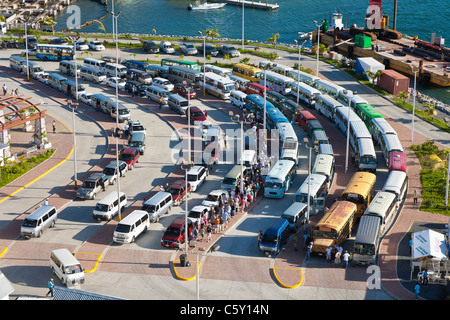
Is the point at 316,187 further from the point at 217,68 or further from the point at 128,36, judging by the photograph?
the point at 128,36

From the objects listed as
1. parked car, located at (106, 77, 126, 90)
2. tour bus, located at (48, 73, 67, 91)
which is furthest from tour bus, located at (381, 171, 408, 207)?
tour bus, located at (48, 73, 67, 91)

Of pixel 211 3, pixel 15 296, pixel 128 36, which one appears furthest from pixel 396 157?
pixel 211 3

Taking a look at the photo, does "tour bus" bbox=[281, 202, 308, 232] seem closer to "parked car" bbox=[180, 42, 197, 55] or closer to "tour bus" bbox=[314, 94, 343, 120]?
"tour bus" bbox=[314, 94, 343, 120]

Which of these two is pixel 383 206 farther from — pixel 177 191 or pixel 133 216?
pixel 133 216

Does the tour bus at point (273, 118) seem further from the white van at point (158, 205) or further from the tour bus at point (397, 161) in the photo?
the white van at point (158, 205)

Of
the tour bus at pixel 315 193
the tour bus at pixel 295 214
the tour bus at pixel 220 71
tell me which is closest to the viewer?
the tour bus at pixel 295 214

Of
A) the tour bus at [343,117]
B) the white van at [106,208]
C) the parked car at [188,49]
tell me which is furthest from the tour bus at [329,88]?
the white van at [106,208]
